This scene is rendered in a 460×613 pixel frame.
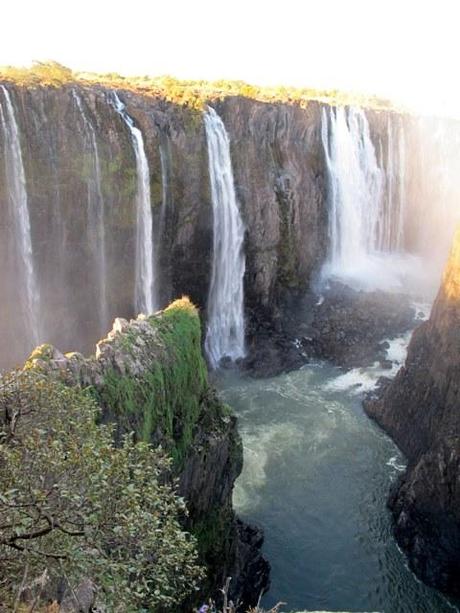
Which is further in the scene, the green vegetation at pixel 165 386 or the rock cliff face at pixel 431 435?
the rock cliff face at pixel 431 435

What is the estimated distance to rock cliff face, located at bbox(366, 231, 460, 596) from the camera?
806 inches

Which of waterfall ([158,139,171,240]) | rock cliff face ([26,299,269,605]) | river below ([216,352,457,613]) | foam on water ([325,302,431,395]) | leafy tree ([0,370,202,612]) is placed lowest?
river below ([216,352,457,613])

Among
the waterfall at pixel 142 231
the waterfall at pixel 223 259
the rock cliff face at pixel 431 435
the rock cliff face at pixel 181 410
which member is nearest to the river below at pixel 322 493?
the rock cliff face at pixel 431 435

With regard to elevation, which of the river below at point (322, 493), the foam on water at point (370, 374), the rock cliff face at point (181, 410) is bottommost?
the river below at point (322, 493)

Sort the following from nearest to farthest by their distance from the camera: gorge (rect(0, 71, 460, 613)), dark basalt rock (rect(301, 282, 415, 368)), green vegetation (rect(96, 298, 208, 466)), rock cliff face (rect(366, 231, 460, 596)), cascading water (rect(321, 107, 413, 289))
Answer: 1. green vegetation (rect(96, 298, 208, 466))
2. gorge (rect(0, 71, 460, 613))
3. rock cliff face (rect(366, 231, 460, 596))
4. dark basalt rock (rect(301, 282, 415, 368))
5. cascading water (rect(321, 107, 413, 289))

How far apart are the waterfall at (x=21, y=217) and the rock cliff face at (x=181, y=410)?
41.4 feet

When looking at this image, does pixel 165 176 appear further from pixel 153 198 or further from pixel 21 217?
pixel 21 217

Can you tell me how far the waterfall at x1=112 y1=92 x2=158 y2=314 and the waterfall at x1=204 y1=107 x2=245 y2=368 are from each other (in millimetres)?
4150

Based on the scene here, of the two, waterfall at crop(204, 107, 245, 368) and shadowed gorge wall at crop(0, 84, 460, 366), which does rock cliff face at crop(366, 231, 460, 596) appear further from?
shadowed gorge wall at crop(0, 84, 460, 366)

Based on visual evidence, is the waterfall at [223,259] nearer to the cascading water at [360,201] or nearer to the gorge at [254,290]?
the gorge at [254,290]

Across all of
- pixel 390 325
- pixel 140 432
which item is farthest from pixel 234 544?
pixel 390 325

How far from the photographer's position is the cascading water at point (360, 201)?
4319 centimetres

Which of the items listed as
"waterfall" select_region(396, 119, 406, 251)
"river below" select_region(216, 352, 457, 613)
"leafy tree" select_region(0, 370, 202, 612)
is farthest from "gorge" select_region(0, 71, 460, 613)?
"leafy tree" select_region(0, 370, 202, 612)

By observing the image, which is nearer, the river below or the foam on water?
the river below
